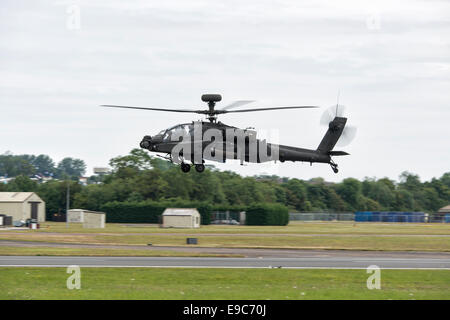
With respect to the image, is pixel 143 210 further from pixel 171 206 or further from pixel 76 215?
pixel 76 215

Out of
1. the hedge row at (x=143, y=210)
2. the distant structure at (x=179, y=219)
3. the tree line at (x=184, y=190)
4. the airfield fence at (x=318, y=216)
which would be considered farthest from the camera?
the airfield fence at (x=318, y=216)

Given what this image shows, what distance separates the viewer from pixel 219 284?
96.4 feet

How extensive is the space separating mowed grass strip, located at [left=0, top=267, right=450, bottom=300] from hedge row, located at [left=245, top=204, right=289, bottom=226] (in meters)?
77.7

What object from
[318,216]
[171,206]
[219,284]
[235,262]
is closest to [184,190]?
[171,206]

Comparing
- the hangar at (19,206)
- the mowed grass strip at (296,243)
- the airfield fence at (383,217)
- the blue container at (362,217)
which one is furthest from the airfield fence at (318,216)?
the mowed grass strip at (296,243)

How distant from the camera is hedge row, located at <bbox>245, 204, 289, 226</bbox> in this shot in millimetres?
113625

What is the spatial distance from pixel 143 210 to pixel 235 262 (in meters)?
78.4

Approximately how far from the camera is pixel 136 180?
434 ft

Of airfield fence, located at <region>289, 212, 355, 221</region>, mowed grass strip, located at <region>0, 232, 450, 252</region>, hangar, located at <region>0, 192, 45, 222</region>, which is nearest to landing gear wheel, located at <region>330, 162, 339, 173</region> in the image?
mowed grass strip, located at <region>0, 232, 450, 252</region>

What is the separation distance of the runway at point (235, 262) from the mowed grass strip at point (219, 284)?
2553 mm

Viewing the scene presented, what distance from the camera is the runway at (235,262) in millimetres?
37781

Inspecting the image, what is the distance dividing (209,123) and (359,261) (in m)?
15.0

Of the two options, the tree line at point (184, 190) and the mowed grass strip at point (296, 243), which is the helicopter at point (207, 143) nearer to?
the mowed grass strip at point (296, 243)
